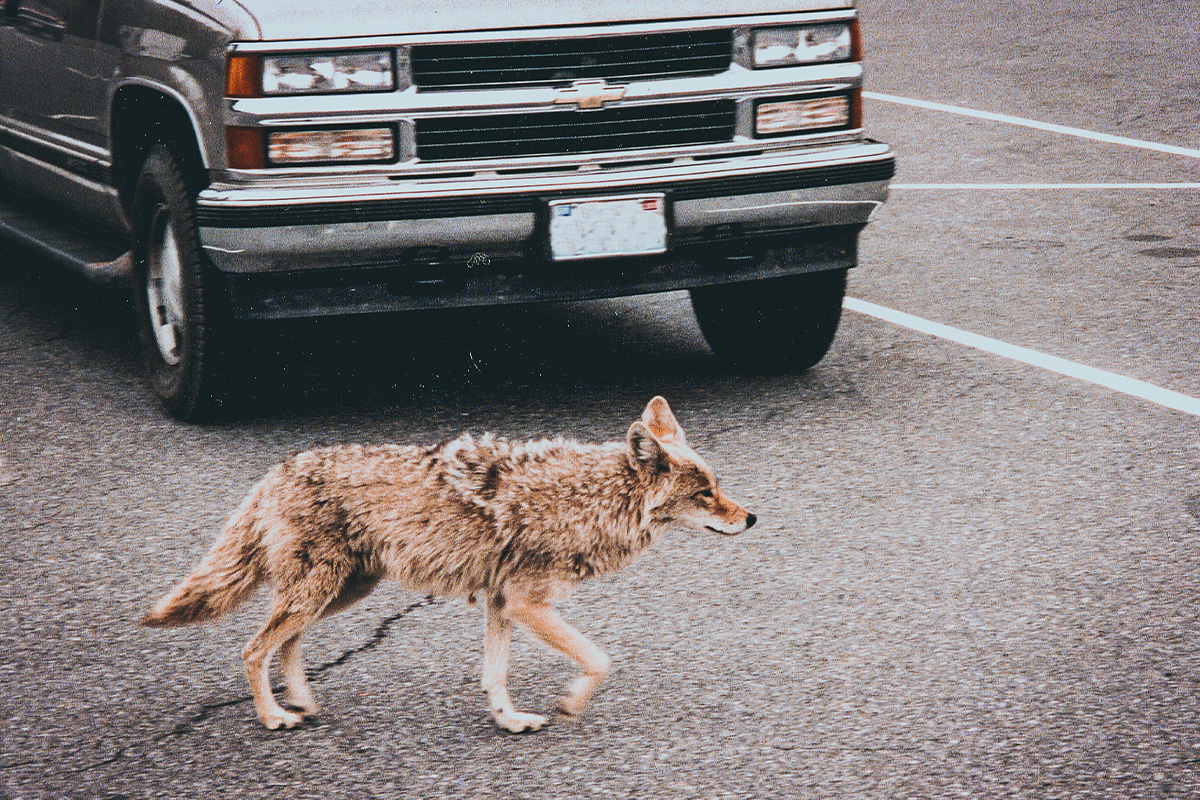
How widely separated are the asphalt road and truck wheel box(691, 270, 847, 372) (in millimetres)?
121

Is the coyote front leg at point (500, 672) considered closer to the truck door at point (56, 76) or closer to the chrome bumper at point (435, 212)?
the chrome bumper at point (435, 212)

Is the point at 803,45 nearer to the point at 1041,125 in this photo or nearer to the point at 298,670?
the point at 298,670

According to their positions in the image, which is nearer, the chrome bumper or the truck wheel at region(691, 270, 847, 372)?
the chrome bumper

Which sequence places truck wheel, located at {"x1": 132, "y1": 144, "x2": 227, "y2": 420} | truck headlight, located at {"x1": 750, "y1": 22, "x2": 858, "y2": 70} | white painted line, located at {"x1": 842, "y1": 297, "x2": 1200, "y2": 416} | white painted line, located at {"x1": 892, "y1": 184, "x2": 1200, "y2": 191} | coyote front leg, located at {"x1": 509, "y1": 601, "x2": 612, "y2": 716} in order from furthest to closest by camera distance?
white painted line, located at {"x1": 892, "y1": 184, "x2": 1200, "y2": 191}
white painted line, located at {"x1": 842, "y1": 297, "x2": 1200, "y2": 416}
truck headlight, located at {"x1": 750, "y1": 22, "x2": 858, "y2": 70}
truck wheel, located at {"x1": 132, "y1": 144, "x2": 227, "y2": 420}
coyote front leg, located at {"x1": 509, "y1": 601, "x2": 612, "y2": 716}

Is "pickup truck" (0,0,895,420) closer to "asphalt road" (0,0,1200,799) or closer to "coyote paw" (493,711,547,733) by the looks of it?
"asphalt road" (0,0,1200,799)

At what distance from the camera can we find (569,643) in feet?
10.8

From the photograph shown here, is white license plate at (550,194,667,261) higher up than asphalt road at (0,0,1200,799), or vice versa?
white license plate at (550,194,667,261)

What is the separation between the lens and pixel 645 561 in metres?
4.26

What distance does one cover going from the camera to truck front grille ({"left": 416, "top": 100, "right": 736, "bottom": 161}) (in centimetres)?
495

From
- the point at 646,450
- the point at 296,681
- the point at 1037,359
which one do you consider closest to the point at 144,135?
the point at 296,681

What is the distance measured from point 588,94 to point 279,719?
2.53m

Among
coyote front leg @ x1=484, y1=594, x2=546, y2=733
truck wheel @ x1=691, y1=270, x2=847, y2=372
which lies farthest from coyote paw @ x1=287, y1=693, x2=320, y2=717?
truck wheel @ x1=691, y1=270, x2=847, y2=372

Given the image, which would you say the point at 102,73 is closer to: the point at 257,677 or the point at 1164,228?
the point at 257,677

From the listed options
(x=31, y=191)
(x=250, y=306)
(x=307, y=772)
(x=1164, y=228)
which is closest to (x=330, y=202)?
(x=250, y=306)
